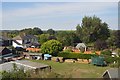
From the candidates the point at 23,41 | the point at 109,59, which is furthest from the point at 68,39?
the point at 109,59

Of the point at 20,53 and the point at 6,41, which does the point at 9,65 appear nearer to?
the point at 20,53

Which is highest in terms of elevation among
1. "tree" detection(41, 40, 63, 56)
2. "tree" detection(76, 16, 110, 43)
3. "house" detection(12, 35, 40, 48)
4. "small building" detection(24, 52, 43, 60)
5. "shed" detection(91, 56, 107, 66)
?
"tree" detection(76, 16, 110, 43)

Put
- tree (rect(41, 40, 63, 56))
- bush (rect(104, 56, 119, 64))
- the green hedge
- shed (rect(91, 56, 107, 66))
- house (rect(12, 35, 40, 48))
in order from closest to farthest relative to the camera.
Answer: shed (rect(91, 56, 107, 66)), bush (rect(104, 56, 119, 64)), the green hedge, tree (rect(41, 40, 63, 56)), house (rect(12, 35, 40, 48))

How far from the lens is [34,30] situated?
47344 mm

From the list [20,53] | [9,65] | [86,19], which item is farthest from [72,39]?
[9,65]

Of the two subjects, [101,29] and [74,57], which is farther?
[101,29]

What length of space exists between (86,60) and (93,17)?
56.1ft

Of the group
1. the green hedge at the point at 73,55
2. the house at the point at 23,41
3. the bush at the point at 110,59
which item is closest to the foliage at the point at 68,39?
the house at the point at 23,41

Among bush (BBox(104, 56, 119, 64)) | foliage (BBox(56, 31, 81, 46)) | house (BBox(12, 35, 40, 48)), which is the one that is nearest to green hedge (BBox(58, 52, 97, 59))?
bush (BBox(104, 56, 119, 64))

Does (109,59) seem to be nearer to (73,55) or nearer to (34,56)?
(73,55)

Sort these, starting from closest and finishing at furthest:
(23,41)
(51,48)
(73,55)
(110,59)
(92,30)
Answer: (110,59), (73,55), (51,48), (23,41), (92,30)

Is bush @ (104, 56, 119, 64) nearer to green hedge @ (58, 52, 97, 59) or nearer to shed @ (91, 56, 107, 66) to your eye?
shed @ (91, 56, 107, 66)

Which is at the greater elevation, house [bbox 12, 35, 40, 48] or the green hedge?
house [bbox 12, 35, 40, 48]

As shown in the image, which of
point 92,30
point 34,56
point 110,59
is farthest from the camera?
point 92,30
